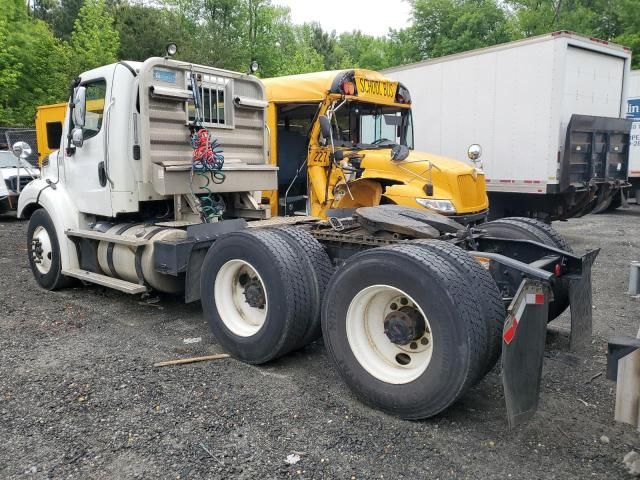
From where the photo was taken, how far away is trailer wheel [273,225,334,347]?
4188 mm

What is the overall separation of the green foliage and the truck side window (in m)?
17.4

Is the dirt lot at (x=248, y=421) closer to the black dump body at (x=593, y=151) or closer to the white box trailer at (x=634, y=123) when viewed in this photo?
the black dump body at (x=593, y=151)

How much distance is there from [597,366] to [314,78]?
5.00 metres

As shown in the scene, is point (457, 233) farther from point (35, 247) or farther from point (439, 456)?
point (35, 247)

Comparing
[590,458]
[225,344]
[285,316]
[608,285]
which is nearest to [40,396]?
[225,344]

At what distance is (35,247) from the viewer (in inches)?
271

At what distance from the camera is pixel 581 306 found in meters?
3.80

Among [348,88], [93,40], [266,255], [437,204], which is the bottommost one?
[266,255]

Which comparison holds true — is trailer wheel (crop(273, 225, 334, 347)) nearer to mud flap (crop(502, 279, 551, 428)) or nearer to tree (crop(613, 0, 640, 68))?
mud flap (crop(502, 279, 551, 428))

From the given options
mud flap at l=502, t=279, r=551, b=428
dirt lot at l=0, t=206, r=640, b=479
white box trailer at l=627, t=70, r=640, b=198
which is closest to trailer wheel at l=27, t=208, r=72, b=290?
dirt lot at l=0, t=206, r=640, b=479

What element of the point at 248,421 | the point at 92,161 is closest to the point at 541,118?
the point at 92,161

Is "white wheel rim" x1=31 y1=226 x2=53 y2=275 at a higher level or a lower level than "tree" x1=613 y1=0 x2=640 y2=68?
lower

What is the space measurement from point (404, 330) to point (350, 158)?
4162 millimetres

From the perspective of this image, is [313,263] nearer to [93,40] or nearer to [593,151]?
[593,151]
